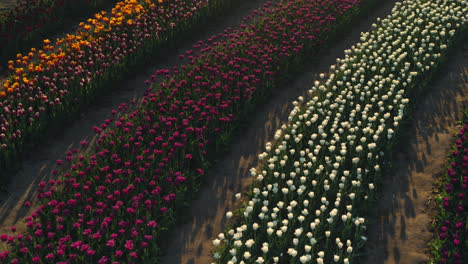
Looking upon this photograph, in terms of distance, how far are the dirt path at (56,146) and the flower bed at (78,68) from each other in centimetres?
23

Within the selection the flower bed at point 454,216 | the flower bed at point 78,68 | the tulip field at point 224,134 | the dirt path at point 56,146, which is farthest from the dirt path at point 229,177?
the flower bed at point 78,68

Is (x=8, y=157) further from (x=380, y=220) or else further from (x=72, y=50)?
(x=380, y=220)

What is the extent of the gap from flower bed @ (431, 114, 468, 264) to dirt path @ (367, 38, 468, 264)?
268mm

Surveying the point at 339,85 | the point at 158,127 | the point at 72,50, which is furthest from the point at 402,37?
the point at 72,50

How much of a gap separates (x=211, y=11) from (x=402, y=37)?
17.4 ft

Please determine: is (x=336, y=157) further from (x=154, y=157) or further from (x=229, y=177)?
(x=154, y=157)

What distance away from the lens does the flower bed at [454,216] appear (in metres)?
6.48

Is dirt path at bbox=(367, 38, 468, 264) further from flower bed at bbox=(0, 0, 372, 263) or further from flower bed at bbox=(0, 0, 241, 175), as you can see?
flower bed at bbox=(0, 0, 241, 175)

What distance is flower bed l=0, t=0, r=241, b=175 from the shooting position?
907 centimetres

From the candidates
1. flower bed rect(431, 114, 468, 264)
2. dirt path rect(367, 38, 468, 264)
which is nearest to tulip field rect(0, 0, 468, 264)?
flower bed rect(431, 114, 468, 264)

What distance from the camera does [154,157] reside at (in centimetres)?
833

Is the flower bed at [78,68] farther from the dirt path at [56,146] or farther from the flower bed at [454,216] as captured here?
the flower bed at [454,216]

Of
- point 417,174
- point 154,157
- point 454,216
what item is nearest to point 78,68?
point 154,157

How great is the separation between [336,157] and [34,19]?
934 centimetres
